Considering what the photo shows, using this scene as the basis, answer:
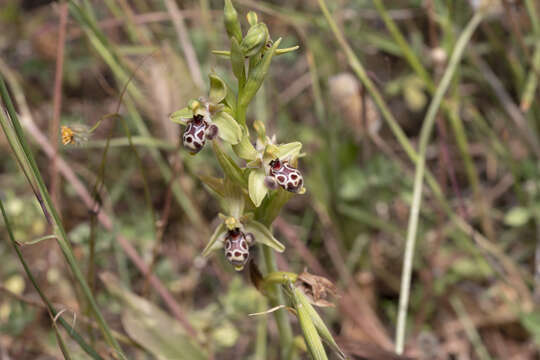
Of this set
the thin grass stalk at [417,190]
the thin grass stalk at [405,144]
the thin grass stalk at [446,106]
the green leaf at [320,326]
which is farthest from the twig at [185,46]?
the green leaf at [320,326]

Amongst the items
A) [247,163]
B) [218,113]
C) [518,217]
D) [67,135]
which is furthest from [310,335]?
[518,217]

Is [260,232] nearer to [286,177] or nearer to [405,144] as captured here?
[286,177]

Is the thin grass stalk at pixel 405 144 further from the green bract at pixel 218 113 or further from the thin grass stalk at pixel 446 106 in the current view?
the green bract at pixel 218 113

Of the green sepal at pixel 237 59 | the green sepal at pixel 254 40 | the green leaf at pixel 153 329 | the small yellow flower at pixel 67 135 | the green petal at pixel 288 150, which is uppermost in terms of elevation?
the green sepal at pixel 254 40

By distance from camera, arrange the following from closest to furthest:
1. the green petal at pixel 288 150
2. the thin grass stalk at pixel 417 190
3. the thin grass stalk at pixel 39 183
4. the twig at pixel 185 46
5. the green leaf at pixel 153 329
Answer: the thin grass stalk at pixel 39 183
the green petal at pixel 288 150
the green leaf at pixel 153 329
the thin grass stalk at pixel 417 190
the twig at pixel 185 46

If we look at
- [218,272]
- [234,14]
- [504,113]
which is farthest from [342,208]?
[234,14]

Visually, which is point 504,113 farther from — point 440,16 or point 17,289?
point 17,289
